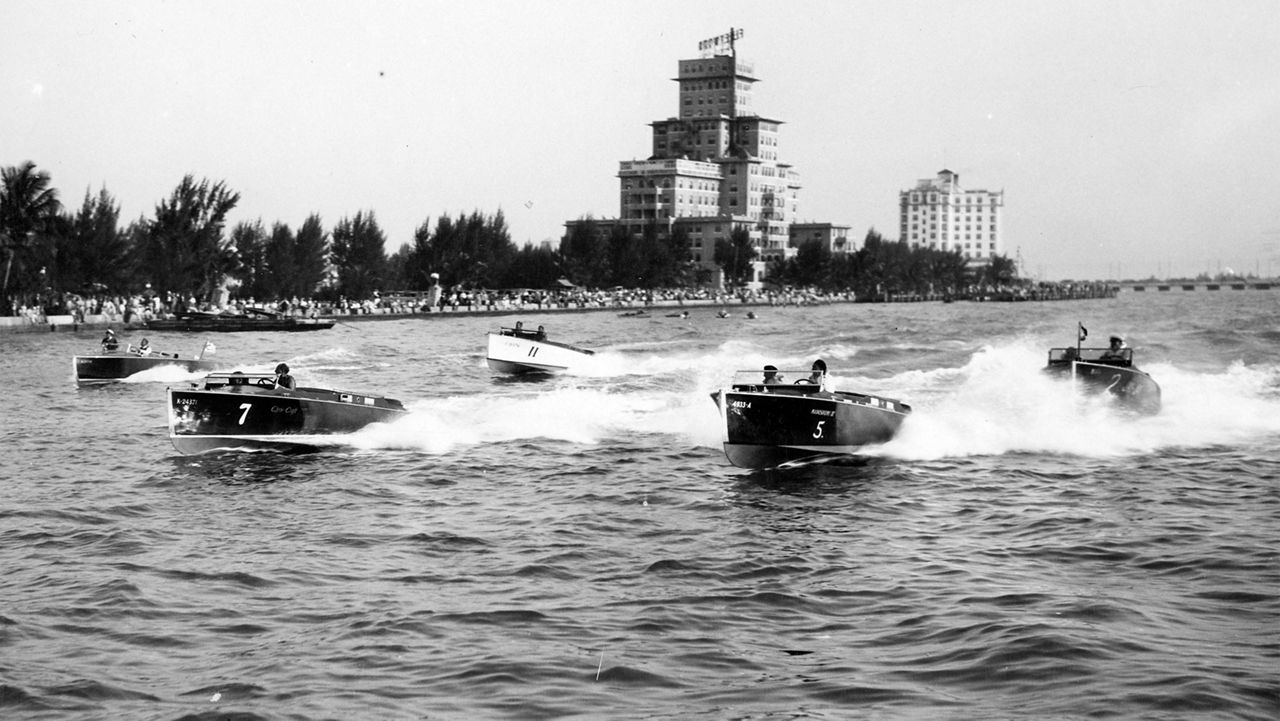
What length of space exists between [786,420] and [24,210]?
84.9 m

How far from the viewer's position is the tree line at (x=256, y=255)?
9812 centimetres

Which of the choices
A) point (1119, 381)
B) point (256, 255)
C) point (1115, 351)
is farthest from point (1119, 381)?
point (256, 255)

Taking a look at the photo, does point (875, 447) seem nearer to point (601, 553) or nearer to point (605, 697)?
point (601, 553)

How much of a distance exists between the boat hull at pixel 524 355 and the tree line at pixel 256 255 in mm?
53274

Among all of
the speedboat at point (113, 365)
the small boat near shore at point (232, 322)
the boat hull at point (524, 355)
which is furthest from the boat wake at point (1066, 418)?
the small boat near shore at point (232, 322)

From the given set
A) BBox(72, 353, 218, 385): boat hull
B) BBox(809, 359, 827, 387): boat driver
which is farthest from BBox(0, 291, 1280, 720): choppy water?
BBox(72, 353, 218, 385): boat hull

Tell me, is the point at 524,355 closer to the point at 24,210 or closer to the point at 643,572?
the point at 643,572

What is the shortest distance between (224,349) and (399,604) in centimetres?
6426

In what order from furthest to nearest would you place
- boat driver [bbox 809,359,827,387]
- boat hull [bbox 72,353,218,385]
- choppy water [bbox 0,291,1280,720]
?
boat hull [bbox 72,353,218,385] → boat driver [bbox 809,359,827,387] → choppy water [bbox 0,291,1280,720]

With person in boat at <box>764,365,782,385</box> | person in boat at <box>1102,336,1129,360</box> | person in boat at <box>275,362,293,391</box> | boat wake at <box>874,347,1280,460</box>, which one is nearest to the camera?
person in boat at <box>764,365,782,385</box>

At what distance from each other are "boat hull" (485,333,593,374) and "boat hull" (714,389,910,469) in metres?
28.2

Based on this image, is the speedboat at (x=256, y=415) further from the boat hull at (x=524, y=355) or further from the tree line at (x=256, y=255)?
the tree line at (x=256, y=255)

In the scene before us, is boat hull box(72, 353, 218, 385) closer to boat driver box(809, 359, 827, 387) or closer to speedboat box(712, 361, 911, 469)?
speedboat box(712, 361, 911, 469)

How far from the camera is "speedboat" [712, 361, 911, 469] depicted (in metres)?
27.8
